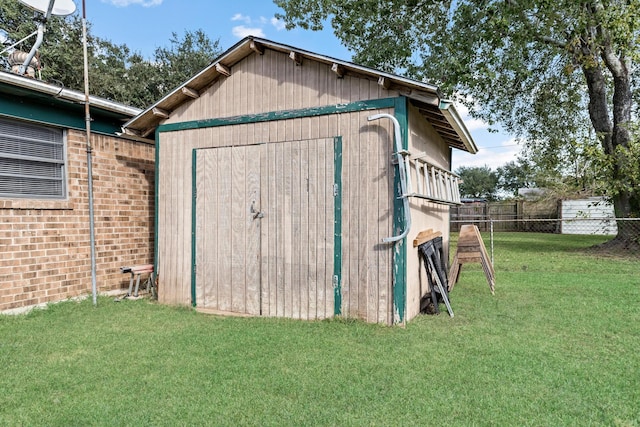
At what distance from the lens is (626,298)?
561cm

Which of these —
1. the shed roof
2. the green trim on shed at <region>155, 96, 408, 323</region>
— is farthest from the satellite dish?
the green trim on shed at <region>155, 96, 408, 323</region>

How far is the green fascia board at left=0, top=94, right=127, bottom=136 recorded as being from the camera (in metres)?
4.91

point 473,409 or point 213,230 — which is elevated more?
point 213,230

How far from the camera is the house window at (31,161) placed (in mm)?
4922

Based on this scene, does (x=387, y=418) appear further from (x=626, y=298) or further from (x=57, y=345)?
(x=626, y=298)

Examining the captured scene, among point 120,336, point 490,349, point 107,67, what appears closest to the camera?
point 490,349

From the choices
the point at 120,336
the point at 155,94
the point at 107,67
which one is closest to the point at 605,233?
the point at 120,336

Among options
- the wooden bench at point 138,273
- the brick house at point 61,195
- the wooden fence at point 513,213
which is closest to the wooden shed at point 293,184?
the wooden bench at point 138,273

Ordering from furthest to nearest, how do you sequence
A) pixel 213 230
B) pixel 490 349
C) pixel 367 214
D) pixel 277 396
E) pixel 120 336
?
pixel 213 230, pixel 367 214, pixel 120 336, pixel 490 349, pixel 277 396

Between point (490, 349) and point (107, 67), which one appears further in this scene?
point (107, 67)

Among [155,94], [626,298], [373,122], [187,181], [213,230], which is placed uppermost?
[155,94]

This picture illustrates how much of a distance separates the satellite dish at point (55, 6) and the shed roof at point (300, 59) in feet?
5.98

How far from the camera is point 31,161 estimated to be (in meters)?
5.19

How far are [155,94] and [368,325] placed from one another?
72.5 ft
